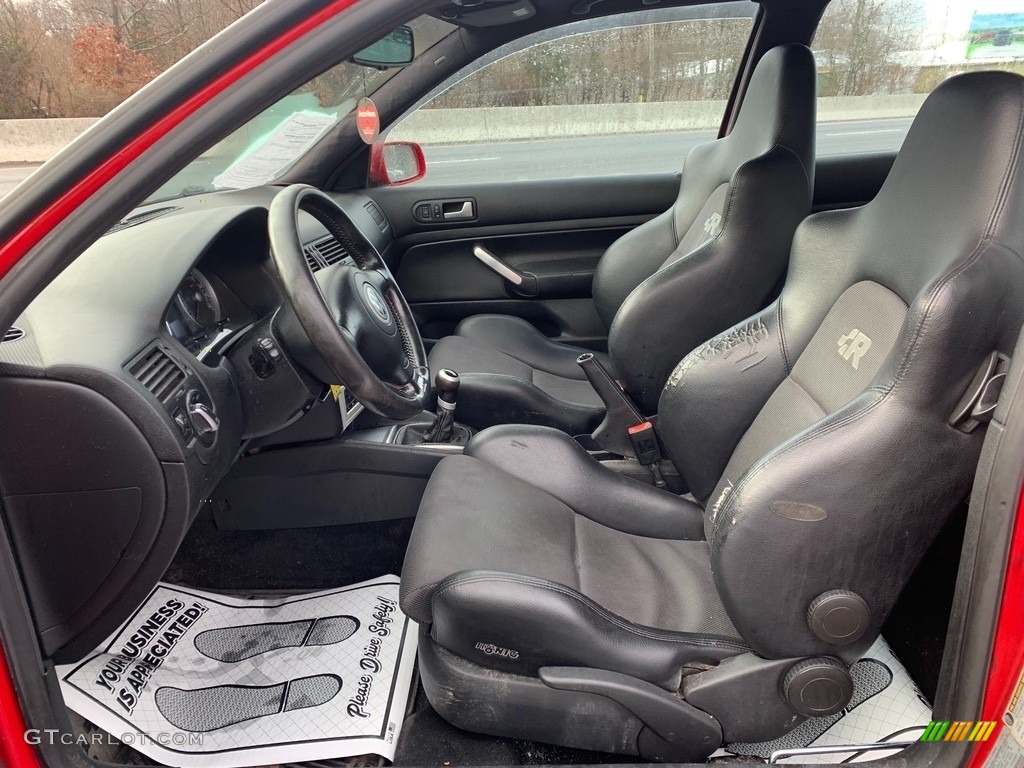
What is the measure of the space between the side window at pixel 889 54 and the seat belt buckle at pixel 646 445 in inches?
35.4

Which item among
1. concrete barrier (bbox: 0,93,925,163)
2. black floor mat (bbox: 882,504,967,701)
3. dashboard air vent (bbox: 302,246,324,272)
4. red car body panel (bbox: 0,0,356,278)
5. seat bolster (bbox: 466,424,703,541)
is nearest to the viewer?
red car body panel (bbox: 0,0,356,278)

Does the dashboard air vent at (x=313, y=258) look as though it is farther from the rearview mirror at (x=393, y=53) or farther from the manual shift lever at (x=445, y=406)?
the rearview mirror at (x=393, y=53)

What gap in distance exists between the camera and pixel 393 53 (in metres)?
1.99

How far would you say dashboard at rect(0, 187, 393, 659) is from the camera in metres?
0.95

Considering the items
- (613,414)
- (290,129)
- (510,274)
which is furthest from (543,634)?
(510,274)

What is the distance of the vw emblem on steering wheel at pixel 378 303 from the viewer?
142 cm

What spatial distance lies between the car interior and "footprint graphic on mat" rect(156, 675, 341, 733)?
10cm

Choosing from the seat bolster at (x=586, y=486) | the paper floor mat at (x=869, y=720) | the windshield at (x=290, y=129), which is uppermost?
the windshield at (x=290, y=129)

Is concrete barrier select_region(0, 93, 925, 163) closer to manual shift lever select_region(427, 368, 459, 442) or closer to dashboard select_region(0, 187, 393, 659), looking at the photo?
manual shift lever select_region(427, 368, 459, 442)

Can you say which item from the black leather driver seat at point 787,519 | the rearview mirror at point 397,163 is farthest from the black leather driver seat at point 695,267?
the rearview mirror at point 397,163

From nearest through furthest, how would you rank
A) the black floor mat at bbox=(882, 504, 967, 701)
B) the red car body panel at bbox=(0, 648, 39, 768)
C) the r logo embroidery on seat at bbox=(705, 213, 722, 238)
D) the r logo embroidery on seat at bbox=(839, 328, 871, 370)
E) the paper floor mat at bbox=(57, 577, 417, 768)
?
1. the red car body panel at bbox=(0, 648, 39, 768)
2. the black floor mat at bbox=(882, 504, 967, 701)
3. the r logo embroidery on seat at bbox=(839, 328, 871, 370)
4. the paper floor mat at bbox=(57, 577, 417, 768)
5. the r logo embroidery on seat at bbox=(705, 213, 722, 238)

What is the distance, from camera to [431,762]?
1.20 m

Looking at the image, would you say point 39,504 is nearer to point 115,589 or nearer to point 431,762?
point 115,589

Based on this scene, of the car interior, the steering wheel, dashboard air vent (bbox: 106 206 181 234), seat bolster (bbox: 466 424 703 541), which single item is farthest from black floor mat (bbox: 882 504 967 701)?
dashboard air vent (bbox: 106 206 181 234)
